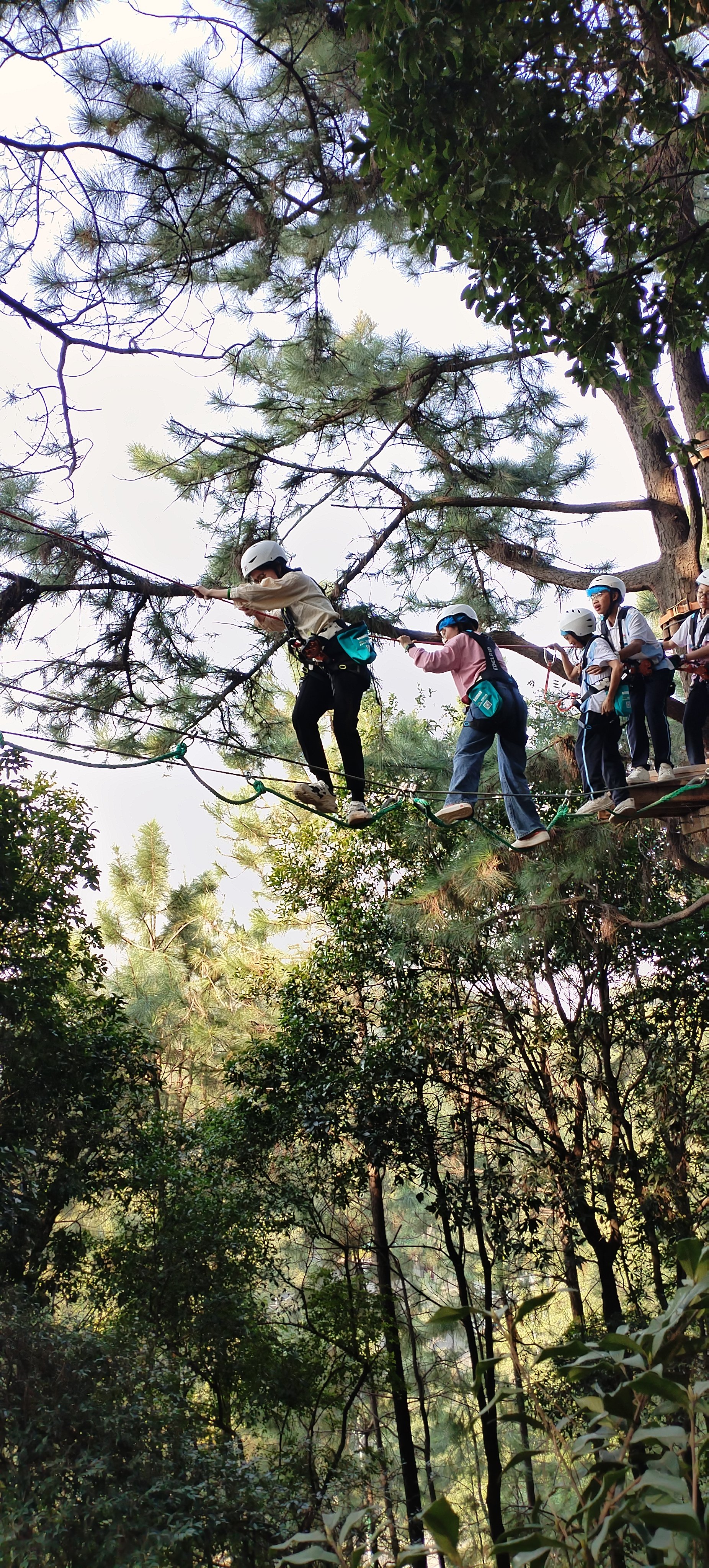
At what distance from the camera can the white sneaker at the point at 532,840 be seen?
4.06 meters

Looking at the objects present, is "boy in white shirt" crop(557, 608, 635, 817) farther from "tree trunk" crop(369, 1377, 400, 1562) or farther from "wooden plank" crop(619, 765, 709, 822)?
"tree trunk" crop(369, 1377, 400, 1562)

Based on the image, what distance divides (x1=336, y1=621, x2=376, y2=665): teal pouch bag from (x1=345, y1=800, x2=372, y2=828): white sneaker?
53 cm

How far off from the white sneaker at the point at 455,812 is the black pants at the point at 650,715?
3.03ft

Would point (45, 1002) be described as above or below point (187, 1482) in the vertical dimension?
above

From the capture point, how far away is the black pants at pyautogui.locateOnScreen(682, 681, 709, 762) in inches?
190

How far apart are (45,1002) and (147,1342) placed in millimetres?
1973

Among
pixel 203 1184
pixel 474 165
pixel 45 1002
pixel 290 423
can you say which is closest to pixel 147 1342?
pixel 203 1184

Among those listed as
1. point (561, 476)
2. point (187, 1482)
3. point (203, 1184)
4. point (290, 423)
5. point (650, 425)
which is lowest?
point (187, 1482)

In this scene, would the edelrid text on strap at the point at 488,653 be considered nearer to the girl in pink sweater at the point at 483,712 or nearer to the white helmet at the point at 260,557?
the girl in pink sweater at the point at 483,712

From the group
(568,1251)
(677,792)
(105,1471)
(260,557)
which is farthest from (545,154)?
(568,1251)

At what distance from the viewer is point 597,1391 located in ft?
3.76

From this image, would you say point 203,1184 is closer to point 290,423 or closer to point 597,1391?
point 290,423

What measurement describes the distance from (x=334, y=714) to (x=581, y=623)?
119cm

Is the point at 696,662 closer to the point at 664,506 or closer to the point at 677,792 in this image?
the point at 677,792
